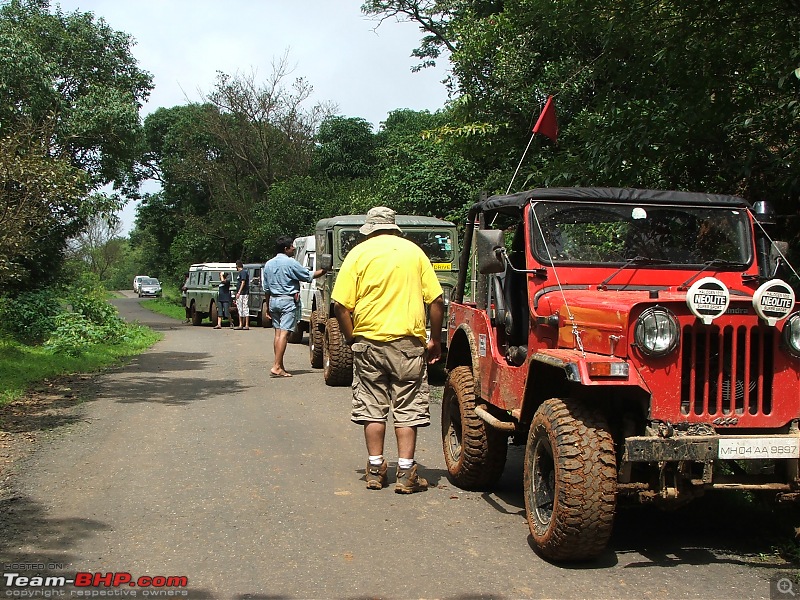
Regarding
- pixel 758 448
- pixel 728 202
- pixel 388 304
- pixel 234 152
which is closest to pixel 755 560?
pixel 758 448

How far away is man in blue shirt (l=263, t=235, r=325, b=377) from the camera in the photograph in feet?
41.1

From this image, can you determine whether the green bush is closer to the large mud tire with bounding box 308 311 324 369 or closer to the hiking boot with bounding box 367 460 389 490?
the large mud tire with bounding box 308 311 324 369

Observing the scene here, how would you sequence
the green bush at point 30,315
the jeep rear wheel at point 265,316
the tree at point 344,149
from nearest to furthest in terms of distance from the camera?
the green bush at point 30,315, the jeep rear wheel at point 265,316, the tree at point 344,149

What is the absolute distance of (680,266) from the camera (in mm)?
5559

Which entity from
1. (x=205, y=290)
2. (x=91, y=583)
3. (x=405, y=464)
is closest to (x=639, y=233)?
(x=405, y=464)

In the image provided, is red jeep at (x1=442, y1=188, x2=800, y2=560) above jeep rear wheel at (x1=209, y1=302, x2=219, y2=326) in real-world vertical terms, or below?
above

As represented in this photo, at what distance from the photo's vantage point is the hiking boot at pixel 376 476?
6184 millimetres

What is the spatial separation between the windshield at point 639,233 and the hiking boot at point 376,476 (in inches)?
79.1

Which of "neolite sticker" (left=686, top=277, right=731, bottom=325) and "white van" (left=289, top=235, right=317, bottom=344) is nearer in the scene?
"neolite sticker" (left=686, top=277, right=731, bottom=325)

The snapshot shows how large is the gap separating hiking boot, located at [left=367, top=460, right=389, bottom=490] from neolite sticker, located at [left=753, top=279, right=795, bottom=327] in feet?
9.82

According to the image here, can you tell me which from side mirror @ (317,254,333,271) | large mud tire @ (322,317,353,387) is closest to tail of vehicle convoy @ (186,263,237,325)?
side mirror @ (317,254,333,271)

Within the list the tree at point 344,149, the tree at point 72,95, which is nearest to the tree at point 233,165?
the tree at point 344,149

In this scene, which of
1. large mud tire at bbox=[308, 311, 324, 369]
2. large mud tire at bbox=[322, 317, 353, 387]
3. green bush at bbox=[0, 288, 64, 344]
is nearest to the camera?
large mud tire at bbox=[322, 317, 353, 387]

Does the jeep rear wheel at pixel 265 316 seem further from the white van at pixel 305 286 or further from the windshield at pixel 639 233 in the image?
the windshield at pixel 639 233
